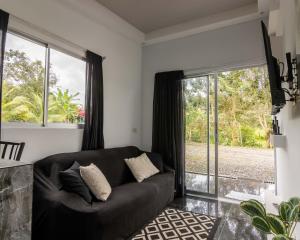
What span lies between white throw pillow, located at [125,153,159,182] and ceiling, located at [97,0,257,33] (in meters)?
2.38

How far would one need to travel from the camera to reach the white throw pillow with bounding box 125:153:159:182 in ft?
10.1

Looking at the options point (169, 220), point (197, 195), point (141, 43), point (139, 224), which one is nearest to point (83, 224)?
point (139, 224)

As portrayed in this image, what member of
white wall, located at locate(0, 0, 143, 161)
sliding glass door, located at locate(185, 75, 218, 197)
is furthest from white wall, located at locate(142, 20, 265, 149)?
sliding glass door, located at locate(185, 75, 218, 197)

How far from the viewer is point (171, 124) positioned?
3789mm

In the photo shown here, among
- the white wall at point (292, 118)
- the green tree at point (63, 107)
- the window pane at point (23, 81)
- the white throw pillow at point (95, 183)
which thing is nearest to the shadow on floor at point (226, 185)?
the white wall at point (292, 118)

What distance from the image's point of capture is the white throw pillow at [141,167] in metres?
3.09

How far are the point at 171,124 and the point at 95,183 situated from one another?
191 cm

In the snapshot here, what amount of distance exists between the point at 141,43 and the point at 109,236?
3.54 m

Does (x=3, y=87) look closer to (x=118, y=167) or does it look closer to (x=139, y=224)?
(x=118, y=167)

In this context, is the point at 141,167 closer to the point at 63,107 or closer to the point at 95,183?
the point at 95,183

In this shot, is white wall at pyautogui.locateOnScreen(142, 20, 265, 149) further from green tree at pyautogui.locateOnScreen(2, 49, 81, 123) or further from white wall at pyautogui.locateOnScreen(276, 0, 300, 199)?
green tree at pyautogui.locateOnScreen(2, 49, 81, 123)

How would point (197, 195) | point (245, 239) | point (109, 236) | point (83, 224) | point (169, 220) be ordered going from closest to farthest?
point (245, 239), point (83, 224), point (109, 236), point (169, 220), point (197, 195)

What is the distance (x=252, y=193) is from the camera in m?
Result: 3.46

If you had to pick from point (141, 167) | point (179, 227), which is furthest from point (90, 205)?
point (141, 167)
